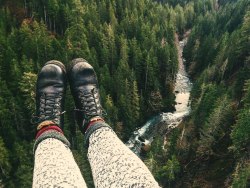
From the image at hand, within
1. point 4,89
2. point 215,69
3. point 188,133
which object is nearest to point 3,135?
point 4,89

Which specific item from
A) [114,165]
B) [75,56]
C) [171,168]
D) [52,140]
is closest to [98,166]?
[114,165]

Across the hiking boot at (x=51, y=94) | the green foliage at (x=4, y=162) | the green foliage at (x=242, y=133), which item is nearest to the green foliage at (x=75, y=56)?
the green foliage at (x=4, y=162)

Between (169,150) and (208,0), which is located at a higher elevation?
(208,0)

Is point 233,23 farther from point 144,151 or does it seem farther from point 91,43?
point 144,151

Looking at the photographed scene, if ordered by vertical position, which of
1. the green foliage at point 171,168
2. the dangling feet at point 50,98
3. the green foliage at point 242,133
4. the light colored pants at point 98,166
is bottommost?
the green foliage at point 171,168

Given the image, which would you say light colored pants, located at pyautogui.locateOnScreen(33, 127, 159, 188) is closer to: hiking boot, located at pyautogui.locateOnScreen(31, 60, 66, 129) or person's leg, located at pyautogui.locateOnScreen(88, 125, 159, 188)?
person's leg, located at pyautogui.locateOnScreen(88, 125, 159, 188)

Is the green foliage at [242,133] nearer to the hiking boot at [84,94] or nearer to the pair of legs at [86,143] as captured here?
the hiking boot at [84,94]
